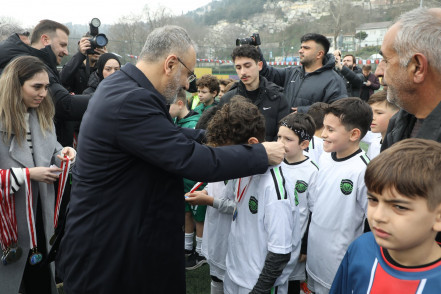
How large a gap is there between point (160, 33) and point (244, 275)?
5.05 feet

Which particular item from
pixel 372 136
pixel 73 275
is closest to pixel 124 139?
pixel 73 275

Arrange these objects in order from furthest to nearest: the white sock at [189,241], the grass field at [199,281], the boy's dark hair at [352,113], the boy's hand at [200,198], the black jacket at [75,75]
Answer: the black jacket at [75,75] → the white sock at [189,241] → the grass field at [199,281] → the boy's dark hair at [352,113] → the boy's hand at [200,198]

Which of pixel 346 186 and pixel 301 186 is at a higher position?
pixel 346 186

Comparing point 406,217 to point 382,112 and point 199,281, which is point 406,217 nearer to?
point 382,112

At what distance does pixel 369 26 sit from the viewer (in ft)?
263

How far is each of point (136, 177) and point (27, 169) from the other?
145cm

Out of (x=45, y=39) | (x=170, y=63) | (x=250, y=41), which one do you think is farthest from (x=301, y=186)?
(x=45, y=39)

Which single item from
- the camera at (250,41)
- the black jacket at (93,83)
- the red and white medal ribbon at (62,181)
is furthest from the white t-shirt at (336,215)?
the black jacket at (93,83)

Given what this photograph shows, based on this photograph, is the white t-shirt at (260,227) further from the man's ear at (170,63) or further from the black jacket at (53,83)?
the black jacket at (53,83)

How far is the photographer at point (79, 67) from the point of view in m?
4.60

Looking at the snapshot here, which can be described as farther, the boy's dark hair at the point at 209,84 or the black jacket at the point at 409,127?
the boy's dark hair at the point at 209,84

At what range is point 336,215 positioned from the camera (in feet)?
8.25

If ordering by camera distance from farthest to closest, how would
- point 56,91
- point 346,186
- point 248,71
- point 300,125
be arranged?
point 248,71 → point 56,91 → point 300,125 → point 346,186

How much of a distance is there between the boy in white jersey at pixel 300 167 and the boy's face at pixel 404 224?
1607 mm
